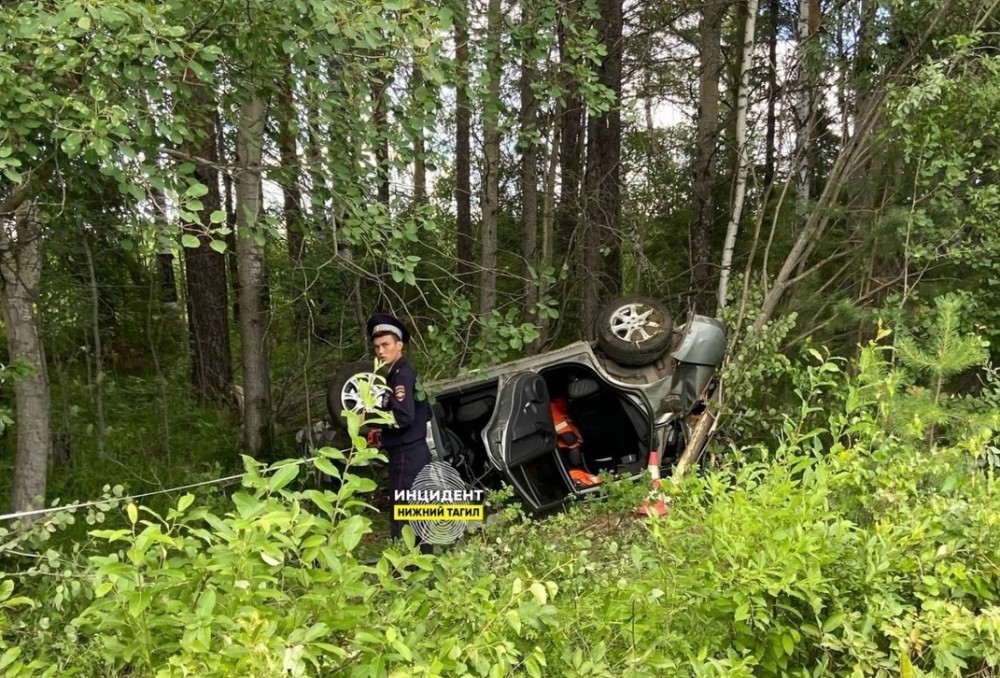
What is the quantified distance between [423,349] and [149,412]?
13.0ft

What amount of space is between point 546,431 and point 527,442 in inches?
7.3

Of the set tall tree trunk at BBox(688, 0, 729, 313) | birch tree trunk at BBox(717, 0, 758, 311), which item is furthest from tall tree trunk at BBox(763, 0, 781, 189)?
birch tree trunk at BBox(717, 0, 758, 311)

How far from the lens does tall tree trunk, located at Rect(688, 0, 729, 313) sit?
938 centimetres

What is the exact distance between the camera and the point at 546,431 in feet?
17.2

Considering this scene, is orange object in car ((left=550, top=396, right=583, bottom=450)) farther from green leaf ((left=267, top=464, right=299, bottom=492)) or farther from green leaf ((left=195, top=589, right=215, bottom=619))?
green leaf ((left=195, top=589, right=215, bottom=619))

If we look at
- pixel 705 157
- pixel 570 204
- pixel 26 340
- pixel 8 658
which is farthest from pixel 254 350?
pixel 705 157

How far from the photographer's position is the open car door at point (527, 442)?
5.05 m

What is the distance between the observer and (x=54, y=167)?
321cm

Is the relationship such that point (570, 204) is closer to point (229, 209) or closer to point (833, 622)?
point (229, 209)

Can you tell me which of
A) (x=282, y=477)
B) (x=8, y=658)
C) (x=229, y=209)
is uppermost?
(x=229, y=209)

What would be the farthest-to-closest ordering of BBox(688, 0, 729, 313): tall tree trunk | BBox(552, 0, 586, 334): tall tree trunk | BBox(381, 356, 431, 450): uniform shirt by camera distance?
Answer: 1. BBox(688, 0, 729, 313): tall tree trunk
2. BBox(552, 0, 586, 334): tall tree trunk
3. BBox(381, 356, 431, 450): uniform shirt

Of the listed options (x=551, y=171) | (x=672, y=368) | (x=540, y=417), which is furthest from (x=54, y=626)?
(x=551, y=171)

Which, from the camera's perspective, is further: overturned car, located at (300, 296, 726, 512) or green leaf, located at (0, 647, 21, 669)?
overturned car, located at (300, 296, 726, 512)

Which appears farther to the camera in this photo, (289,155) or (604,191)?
(604,191)
